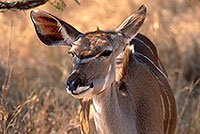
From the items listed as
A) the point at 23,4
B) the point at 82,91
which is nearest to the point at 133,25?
the point at 82,91

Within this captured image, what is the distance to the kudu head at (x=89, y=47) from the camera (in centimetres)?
288

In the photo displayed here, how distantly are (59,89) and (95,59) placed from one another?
9.98 ft

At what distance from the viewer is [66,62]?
6.22m

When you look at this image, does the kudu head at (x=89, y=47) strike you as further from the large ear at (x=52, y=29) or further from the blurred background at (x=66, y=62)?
the blurred background at (x=66, y=62)

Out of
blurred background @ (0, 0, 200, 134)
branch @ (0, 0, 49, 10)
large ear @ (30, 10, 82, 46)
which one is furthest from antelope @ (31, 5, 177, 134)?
blurred background @ (0, 0, 200, 134)

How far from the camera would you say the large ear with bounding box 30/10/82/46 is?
327 cm

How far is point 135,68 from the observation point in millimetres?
3676

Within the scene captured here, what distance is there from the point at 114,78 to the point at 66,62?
→ 10.2ft

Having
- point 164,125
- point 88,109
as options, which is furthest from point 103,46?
point 164,125

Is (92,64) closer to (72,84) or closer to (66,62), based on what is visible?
(72,84)

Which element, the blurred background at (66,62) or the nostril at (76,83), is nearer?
the nostril at (76,83)

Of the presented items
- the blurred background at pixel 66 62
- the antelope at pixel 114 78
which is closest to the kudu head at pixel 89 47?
the antelope at pixel 114 78

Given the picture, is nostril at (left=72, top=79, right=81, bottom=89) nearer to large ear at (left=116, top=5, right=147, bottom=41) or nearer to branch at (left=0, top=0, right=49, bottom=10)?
large ear at (left=116, top=5, right=147, bottom=41)

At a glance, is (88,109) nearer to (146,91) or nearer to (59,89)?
(146,91)
